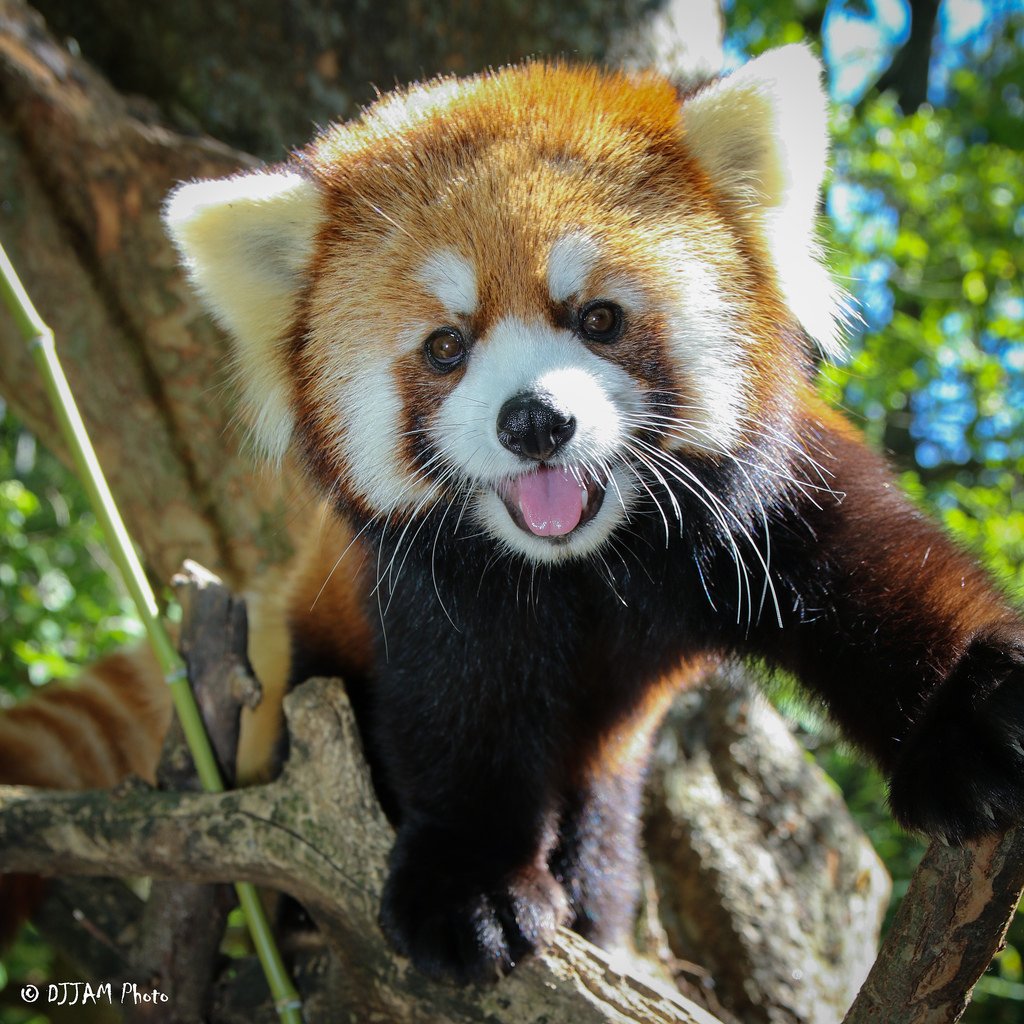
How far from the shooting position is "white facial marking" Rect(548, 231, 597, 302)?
2215mm

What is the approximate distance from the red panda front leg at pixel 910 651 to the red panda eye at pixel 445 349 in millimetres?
965

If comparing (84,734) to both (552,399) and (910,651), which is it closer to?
(552,399)

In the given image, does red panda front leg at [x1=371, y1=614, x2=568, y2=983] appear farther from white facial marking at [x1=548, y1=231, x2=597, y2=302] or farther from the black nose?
white facial marking at [x1=548, y1=231, x2=597, y2=302]

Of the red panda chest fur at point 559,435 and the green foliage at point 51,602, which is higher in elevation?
the red panda chest fur at point 559,435

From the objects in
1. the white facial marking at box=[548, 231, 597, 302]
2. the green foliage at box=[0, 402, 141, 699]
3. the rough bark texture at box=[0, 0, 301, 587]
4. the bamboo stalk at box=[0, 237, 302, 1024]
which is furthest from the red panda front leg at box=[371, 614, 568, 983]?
the green foliage at box=[0, 402, 141, 699]

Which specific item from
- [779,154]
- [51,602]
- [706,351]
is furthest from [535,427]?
[51,602]

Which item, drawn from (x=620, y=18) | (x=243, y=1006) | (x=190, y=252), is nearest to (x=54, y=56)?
(x=190, y=252)

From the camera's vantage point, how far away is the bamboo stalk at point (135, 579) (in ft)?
8.52

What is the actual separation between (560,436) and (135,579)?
1.25m

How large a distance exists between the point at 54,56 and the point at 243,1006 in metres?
3.57

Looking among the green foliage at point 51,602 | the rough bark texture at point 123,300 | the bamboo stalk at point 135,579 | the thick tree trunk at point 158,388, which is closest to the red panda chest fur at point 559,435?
the bamboo stalk at point 135,579

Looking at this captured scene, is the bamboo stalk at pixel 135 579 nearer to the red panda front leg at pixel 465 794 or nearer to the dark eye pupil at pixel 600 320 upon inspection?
the red panda front leg at pixel 465 794

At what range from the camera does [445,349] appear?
7.60 ft

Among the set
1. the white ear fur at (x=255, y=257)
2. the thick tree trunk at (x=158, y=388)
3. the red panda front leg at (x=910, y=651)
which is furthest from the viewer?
the thick tree trunk at (x=158, y=388)
